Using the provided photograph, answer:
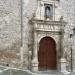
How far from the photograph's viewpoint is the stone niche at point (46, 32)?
1390 cm

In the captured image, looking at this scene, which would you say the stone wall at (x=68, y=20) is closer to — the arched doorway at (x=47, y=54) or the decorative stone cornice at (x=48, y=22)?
the decorative stone cornice at (x=48, y=22)

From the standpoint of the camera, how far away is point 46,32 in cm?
1439

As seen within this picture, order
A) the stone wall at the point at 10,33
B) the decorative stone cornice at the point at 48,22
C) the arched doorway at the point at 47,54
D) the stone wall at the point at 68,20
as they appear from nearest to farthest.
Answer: the stone wall at the point at 10,33 → the decorative stone cornice at the point at 48,22 → the arched doorway at the point at 47,54 → the stone wall at the point at 68,20

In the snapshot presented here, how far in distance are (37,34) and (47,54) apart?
4.09 feet

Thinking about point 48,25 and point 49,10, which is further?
point 49,10

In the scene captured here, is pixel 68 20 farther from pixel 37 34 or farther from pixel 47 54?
pixel 47 54

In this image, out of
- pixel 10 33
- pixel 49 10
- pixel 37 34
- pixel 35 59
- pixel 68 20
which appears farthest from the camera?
pixel 68 20

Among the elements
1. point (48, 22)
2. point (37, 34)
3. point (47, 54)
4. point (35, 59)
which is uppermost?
point (48, 22)

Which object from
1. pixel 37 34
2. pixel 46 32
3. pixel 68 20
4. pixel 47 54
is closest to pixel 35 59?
pixel 47 54

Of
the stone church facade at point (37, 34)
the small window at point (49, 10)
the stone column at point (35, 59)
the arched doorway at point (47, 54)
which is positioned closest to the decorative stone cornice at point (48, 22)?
the stone church facade at point (37, 34)

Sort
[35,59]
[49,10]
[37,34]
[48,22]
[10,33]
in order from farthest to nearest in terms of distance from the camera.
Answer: [49,10] → [48,22] → [37,34] → [35,59] → [10,33]

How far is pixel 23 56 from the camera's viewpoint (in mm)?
13805

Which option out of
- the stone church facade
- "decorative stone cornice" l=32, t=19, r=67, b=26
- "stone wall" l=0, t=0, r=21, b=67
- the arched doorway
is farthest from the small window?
"stone wall" l=0, t=0, r=21, b=67

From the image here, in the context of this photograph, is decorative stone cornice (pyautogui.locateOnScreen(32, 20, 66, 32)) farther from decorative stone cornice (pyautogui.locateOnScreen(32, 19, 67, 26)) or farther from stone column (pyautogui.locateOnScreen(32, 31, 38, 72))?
stone column (pyautogui.locateOnScreen(32, 31, 38, 72))
